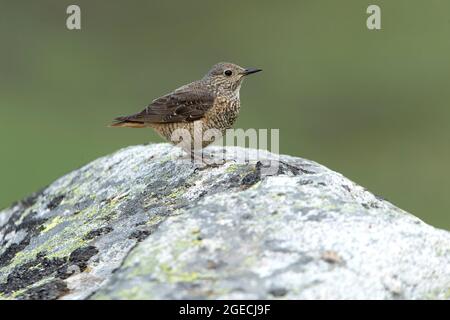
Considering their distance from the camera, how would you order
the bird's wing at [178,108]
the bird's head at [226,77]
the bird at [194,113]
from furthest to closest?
1. the bird's head at [226,77]
2. the bird's wing at [178,108]
3. the bird at [194,113]

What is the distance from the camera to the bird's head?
34.6ft

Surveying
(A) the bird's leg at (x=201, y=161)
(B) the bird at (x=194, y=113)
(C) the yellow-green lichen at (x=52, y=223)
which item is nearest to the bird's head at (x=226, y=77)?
(B) the bird at (x=194, y=113)

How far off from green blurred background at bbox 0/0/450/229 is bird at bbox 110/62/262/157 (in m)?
10.4

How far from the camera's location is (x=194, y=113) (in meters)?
10.0

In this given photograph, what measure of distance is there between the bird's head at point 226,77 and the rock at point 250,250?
3.50 metres

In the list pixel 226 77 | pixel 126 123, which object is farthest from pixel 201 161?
pixel 226 77

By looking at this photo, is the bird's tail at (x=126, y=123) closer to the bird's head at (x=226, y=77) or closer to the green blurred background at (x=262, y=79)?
the bird's head at (x=226, y=77)

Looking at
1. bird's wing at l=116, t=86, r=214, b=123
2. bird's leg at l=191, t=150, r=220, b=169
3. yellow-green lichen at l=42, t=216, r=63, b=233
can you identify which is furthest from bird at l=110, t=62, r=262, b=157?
yellow-green lichen at l=42, t=216, r=63, b=233

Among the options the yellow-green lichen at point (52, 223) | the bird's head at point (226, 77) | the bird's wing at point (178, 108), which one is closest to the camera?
the yellow-green lichen at point (52, 223)

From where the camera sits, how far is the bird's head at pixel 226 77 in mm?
10531

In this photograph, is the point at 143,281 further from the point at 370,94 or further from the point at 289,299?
the point at 370,94

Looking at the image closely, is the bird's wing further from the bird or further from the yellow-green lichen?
the yellow-green lichen

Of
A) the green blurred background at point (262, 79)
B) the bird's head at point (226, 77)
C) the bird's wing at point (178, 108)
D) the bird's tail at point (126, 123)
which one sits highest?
the bird's head at point (226, 77)

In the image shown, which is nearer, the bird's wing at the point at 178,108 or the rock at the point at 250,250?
the rock at the point at 250,250
